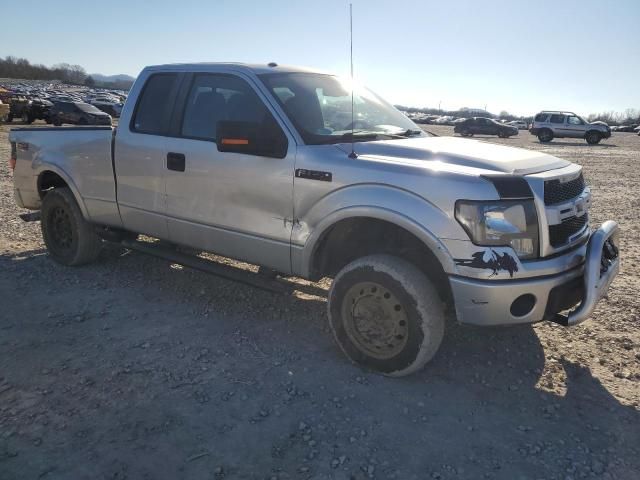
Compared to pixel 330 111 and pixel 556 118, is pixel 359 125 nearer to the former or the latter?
pixel 330 111

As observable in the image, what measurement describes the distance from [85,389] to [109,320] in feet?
3.62

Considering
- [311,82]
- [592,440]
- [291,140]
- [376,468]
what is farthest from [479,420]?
[311,82]

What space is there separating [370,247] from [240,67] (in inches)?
68.5

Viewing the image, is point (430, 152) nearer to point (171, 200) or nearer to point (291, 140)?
point (291, 140)

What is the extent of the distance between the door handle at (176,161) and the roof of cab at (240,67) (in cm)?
76

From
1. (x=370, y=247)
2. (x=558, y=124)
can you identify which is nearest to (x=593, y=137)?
(x=558, y=124)

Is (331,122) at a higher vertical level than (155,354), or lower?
higher

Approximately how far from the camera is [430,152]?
3.47 m

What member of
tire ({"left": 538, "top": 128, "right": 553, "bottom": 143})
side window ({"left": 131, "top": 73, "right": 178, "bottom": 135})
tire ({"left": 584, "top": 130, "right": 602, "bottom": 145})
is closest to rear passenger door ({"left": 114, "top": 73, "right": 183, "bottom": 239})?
side window ({"left": 131, "top": 73, "right": 178, "bottom": 135})

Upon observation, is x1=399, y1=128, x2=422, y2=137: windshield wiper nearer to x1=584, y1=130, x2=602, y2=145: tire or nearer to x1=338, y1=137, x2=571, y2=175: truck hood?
x1=338, y1=137, x2=571, y2=175: truck hood

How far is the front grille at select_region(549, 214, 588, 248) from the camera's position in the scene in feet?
10.5

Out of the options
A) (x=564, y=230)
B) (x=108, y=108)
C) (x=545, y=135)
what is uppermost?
(x=108, y=108)

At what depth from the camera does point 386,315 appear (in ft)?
11.1

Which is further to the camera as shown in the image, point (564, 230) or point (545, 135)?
point (545, 135)
